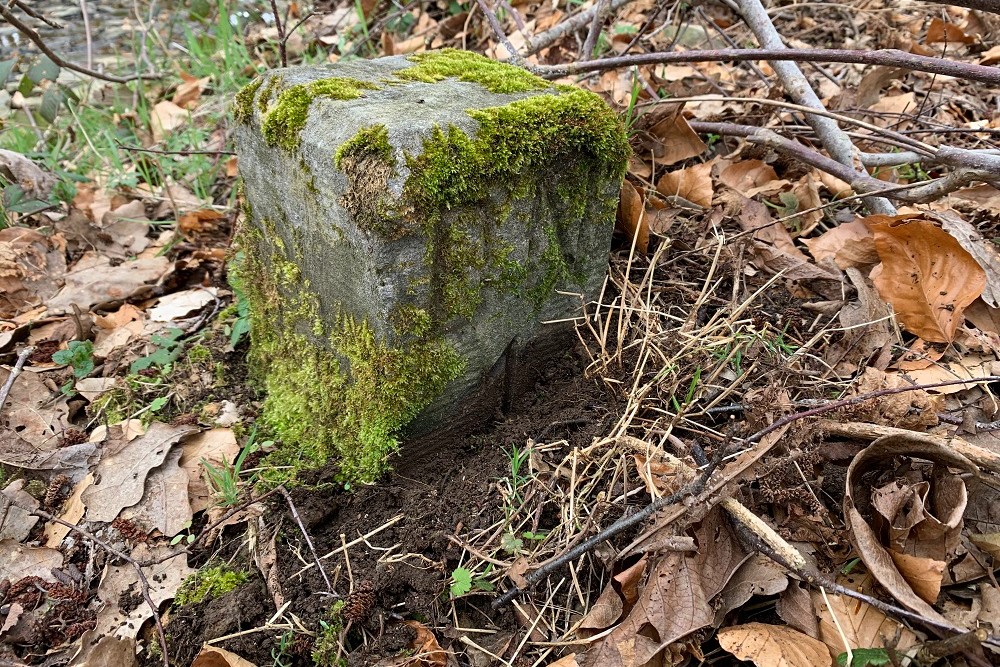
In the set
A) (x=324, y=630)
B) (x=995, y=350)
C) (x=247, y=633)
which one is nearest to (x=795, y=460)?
(x=995, y=350)

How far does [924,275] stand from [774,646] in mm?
1278

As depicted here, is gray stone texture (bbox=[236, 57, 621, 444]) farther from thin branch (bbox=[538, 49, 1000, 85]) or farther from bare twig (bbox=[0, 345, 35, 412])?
bare twig (bbox=[0, 345, 35, 412])

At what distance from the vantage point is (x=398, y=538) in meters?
1.84

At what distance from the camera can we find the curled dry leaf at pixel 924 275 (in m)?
2.03

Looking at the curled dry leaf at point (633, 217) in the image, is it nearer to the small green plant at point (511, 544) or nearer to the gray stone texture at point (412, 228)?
A: the gray stone texture at point (412, 228)

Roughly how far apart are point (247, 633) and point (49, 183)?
→ 9.67 feet

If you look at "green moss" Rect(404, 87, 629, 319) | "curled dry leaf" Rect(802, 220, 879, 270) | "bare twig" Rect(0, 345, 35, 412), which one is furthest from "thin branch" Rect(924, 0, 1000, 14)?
"bare twig" Rect(0, 345, 35, 412)

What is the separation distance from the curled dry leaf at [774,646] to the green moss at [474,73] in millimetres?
1480

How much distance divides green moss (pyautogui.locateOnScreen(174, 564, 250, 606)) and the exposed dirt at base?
26 millimetres

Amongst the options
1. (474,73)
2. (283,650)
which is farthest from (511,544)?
(474,73)

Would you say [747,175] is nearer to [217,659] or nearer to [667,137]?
[667,137]

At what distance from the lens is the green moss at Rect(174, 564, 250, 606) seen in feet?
5.95

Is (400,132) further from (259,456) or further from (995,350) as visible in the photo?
(995,350)

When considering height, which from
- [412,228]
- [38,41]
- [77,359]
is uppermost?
[38,41]
